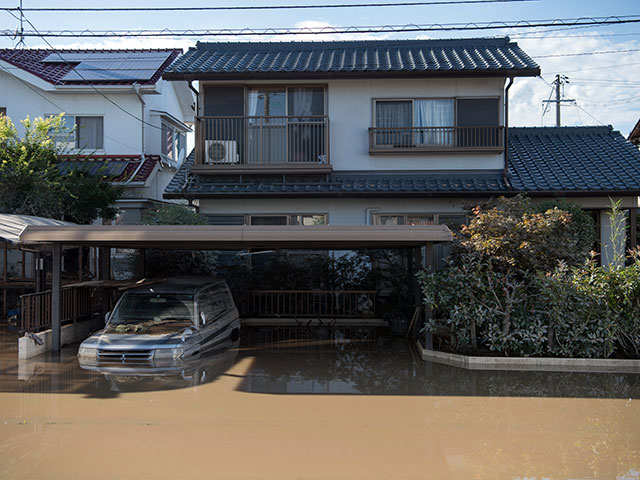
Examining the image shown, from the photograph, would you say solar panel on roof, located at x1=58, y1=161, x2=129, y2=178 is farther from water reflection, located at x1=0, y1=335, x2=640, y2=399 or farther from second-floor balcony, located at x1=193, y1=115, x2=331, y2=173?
water reflection, located at x1=0, y1=335, x2=640, y2=399

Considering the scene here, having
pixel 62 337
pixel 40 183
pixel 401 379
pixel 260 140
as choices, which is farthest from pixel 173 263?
pixel 401 379

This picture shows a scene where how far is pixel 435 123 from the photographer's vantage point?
1563 cm

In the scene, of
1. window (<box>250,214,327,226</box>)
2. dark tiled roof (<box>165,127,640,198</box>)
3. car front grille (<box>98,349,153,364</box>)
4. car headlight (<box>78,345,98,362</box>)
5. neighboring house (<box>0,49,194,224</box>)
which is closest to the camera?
car front grille (<box>98,349,153,364</box>)

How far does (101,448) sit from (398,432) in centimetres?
322

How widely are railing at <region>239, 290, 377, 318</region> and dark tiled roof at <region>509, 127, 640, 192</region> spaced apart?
16.4 feet

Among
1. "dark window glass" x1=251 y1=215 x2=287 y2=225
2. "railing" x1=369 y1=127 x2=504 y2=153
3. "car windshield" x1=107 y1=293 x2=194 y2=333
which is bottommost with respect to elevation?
"car windshield" x1=107 y1=293 x2=194 y2=333

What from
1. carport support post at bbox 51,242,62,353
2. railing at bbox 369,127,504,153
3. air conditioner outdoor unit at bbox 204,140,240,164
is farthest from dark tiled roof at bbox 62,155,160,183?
railing at bbox 369,127,504,153

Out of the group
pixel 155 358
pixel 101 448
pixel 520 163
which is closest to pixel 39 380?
pixel 155 358

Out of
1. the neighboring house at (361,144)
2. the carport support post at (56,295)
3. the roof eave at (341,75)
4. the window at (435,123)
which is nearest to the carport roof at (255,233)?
the carport support post at (56,295)

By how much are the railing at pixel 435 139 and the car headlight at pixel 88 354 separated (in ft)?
29.9

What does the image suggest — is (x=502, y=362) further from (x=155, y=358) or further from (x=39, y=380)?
(x=39, y=380)

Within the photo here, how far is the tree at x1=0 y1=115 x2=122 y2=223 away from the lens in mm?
13352

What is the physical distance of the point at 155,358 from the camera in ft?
29.1

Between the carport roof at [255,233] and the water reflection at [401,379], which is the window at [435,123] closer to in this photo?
the carport roof at [255,233]
